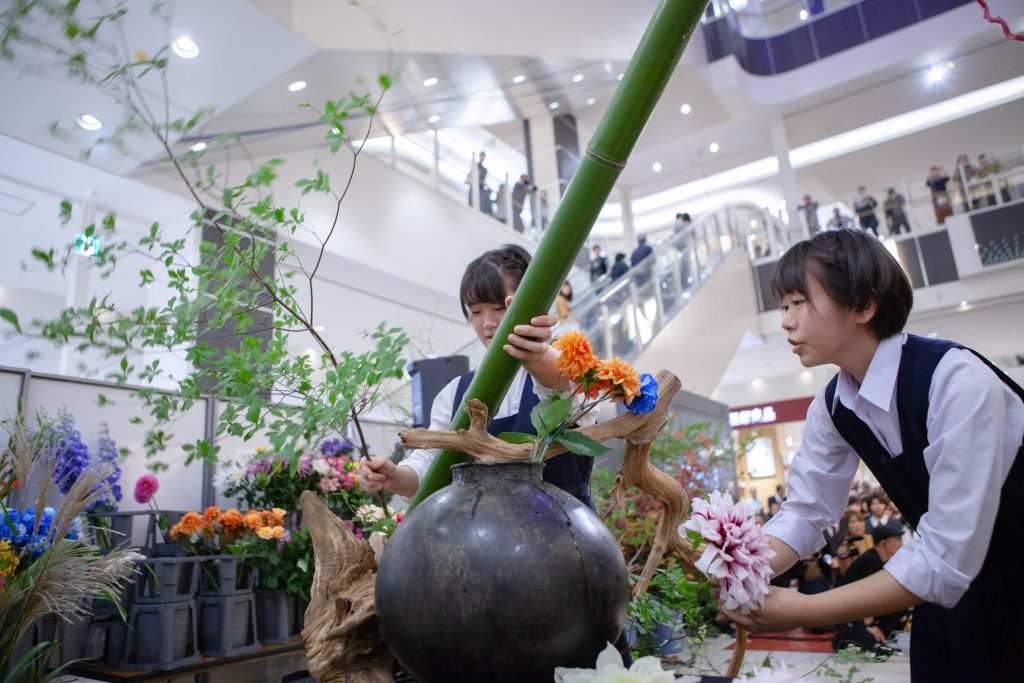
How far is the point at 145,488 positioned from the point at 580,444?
238cm

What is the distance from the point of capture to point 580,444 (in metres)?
0.95

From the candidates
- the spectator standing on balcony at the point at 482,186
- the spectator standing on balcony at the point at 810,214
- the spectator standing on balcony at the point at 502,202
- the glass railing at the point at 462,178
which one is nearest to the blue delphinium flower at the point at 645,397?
the glass railing at the point at 462,178

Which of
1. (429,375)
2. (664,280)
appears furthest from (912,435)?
(664,280)

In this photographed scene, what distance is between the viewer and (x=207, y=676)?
241cm

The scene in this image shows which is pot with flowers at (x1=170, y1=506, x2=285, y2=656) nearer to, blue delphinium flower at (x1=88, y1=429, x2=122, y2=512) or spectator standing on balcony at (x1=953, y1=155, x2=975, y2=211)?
blue delphinium flower at (x1=88, y1=429, x2=122, y2=512)

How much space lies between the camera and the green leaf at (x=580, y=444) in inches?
36.7

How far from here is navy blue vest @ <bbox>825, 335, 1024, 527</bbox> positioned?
1075 mm

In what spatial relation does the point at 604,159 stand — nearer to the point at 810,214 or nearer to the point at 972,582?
the point at 972,582

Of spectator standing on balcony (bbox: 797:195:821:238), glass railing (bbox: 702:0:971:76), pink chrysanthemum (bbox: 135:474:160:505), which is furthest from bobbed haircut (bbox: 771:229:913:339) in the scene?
glass railing (bbox: 702:0:971:76)

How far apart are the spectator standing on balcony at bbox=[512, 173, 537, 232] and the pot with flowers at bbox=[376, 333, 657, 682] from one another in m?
12.6

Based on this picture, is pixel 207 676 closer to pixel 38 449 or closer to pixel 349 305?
pixel 38 449

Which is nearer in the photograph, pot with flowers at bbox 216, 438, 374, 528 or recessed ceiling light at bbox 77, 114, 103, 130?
pot with flowers at bbox 216, 438, 374, 528

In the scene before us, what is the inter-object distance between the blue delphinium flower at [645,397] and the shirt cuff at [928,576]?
41 centimetres

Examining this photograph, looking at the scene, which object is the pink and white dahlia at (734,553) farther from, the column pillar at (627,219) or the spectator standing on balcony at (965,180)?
the column pillar at (627,219)
